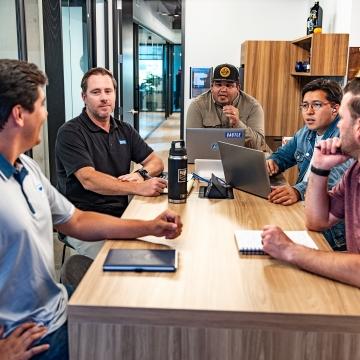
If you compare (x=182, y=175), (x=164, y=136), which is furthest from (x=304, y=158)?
(x=164, y=136)

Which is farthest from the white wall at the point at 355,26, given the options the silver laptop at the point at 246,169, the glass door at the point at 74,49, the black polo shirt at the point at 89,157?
the glass door at the point at 74,49

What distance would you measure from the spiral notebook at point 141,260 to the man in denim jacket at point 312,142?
2.83 ft

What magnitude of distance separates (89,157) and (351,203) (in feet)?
4.75

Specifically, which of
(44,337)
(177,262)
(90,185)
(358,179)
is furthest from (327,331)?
(90,185)

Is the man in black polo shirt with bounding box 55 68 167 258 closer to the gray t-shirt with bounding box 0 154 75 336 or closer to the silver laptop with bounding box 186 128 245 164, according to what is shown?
the silver laptop with bounding box 186 128 245 164

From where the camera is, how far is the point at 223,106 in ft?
11.9

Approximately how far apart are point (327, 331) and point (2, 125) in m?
1.03

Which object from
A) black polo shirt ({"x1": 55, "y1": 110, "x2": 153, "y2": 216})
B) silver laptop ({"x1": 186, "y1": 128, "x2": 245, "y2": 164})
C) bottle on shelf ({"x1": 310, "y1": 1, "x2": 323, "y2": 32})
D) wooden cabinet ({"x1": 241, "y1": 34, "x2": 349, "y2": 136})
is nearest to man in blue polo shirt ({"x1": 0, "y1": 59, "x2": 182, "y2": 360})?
black polo shirt ({"x1": 55, "y1": 110, "x2": 153, "y2": 216})

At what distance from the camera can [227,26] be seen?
5965 millimetres

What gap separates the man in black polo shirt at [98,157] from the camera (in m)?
2.52

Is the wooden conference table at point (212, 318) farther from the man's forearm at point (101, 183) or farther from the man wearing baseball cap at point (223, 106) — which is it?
the man wearing baseball cap at point (223, 106)

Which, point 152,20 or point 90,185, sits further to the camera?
point 152,20

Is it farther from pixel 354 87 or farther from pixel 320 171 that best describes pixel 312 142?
pixel 354 87

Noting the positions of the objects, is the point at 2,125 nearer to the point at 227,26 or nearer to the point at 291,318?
the point at 291,318
